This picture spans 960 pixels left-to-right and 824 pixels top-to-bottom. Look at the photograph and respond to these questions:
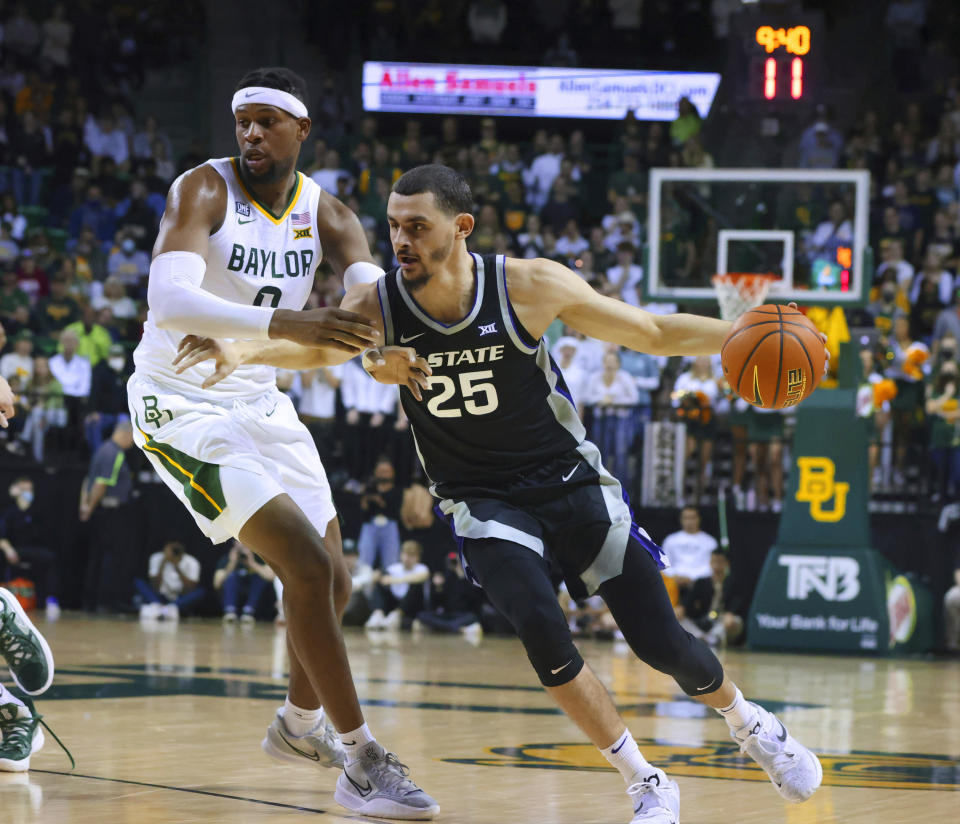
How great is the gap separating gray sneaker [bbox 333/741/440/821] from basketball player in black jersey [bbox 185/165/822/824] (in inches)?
28.2

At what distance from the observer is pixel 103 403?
15.1 meters

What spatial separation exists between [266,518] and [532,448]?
0.95 metres

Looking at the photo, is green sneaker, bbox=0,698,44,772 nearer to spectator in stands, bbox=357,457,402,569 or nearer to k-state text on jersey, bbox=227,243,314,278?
k-state text on jersey, bbox=227,243,314,278

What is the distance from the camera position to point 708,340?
488cm

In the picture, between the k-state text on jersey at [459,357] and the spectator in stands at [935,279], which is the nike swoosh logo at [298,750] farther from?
the spectator in stands at [935,279]

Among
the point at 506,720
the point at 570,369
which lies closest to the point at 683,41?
the point at 570,369

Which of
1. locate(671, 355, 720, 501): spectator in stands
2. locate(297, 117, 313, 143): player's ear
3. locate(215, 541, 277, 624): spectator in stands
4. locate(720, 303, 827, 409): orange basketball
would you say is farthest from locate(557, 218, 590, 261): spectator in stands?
locate(720, 303, 827, 409): orange basketball

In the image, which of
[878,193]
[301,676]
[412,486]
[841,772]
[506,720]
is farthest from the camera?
[878,193]

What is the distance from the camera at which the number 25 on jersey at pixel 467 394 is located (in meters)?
4.80

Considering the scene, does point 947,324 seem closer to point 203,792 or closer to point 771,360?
point 771,360

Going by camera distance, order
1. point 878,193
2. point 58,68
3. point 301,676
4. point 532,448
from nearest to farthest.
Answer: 1. point 532,448
2. point 301,676
3. point 878,193
4. point 58,68

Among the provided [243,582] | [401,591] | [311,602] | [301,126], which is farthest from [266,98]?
[243,582]

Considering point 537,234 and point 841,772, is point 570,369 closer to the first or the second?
point 537,234

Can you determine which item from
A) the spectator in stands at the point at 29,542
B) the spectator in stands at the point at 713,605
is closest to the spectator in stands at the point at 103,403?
the spectator in stands at the point at 29,542
